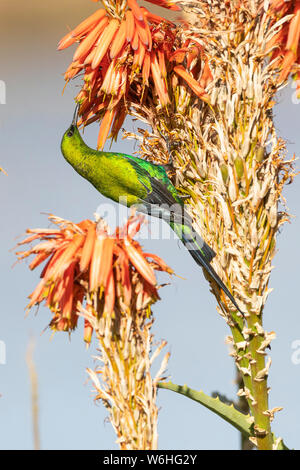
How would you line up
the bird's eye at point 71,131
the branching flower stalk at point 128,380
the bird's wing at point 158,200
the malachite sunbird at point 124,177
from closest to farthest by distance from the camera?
the branching flower stalk at point 128,380
the bird's wing at point 158,200
the malachite sunbird at point 124,177
the bird's eye at point 71,131

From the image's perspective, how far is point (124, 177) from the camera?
4.26m

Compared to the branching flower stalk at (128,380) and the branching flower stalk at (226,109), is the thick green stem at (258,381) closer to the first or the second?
the branching flower stalk at (226,109)

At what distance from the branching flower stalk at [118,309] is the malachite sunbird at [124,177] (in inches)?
51.3

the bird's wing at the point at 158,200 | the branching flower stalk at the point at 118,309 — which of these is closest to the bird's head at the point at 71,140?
the bird's wing at the point at 158,200

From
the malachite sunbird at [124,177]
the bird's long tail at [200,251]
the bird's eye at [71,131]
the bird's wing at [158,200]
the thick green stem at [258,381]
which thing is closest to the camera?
the thick green stem at [258,381]

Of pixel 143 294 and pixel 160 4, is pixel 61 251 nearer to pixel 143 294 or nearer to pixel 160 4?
pixel 143 294

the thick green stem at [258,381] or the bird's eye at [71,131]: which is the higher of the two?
the bird's eye at [71,131]

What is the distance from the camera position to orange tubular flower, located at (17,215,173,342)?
104 inches

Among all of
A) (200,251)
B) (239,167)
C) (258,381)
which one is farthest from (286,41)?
(258,381)

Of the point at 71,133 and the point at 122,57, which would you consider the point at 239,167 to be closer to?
the point at 122,57

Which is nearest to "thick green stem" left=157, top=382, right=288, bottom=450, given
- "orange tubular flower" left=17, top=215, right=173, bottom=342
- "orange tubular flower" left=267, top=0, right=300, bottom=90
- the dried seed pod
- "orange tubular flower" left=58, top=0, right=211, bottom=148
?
"orange tubular flower" left=17, top=215, right=173, bottom=342

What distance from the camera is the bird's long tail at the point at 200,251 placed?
338cm

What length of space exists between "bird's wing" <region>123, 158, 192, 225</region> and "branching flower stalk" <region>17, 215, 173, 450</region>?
1.15 metres

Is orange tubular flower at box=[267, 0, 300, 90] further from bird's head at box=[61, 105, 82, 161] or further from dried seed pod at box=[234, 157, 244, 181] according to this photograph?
bird's head at box=[61, 105, 82, 161]
